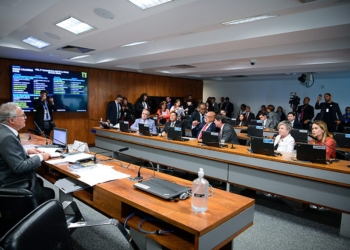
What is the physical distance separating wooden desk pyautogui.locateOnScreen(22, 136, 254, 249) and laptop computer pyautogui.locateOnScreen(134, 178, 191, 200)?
0.03m

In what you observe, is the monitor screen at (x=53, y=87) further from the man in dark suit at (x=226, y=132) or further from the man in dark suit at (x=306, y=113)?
the man in dark suit at (x=306, y=113)

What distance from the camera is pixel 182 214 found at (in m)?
1.33

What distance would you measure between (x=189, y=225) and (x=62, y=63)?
658 centimetres

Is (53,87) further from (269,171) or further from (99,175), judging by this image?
(269,171)

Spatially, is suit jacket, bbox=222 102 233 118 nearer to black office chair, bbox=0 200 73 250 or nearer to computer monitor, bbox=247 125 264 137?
computer monitor, bbox=247 125 264 137

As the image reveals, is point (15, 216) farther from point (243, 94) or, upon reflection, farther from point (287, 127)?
point (243, 94)

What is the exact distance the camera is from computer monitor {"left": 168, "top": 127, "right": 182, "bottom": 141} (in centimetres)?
408

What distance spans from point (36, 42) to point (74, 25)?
163 cm

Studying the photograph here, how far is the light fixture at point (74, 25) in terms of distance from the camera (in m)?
3.21

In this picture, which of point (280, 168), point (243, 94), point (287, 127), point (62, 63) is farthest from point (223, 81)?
point (280, 168)

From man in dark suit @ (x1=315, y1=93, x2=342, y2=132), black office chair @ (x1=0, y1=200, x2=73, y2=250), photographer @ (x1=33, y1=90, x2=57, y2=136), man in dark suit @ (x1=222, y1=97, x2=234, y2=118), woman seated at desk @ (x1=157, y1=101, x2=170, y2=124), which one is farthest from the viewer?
man in dark suit @ (x1=222, y1=97, x2=234, y2=118)

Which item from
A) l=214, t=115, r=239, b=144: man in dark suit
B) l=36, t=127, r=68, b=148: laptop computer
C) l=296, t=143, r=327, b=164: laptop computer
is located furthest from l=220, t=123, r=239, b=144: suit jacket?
l=36, t=127, r=68, b=148: laptop computer

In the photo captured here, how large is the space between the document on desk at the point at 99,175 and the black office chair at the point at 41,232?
2.23 feet

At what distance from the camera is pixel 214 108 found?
1087 cm
